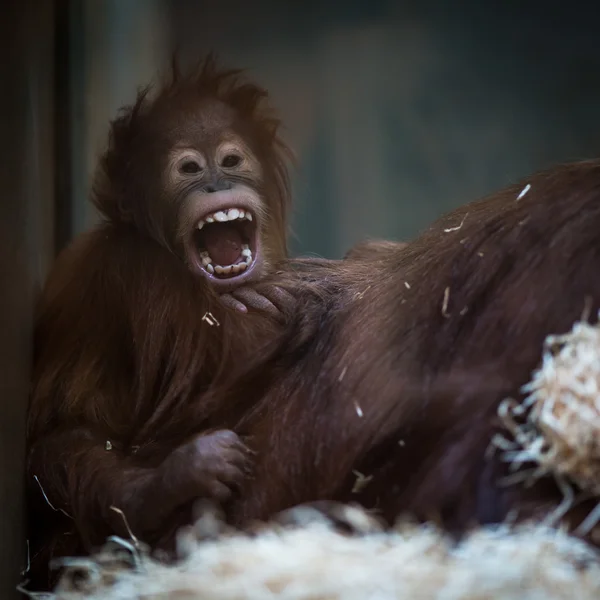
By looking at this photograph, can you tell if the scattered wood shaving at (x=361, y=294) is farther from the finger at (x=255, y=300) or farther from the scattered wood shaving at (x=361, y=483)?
the scattered wood shaving at (x=361, y=483)

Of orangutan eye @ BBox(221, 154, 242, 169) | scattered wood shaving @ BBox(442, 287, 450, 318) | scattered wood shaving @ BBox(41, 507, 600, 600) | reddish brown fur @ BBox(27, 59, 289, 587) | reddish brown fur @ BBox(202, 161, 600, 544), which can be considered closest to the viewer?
scattered wood shaving @ BBox(41, 507, 600, 600)

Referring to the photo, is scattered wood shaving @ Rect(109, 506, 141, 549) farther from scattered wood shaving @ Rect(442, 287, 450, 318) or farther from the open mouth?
scattered wood shaving @ Rect(442, 287, 450, 318)

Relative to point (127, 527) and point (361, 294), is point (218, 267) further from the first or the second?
point (127, 527)

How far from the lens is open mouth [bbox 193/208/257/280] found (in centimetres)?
184

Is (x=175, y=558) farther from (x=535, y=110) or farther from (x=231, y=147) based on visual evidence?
(x=535, y=110)

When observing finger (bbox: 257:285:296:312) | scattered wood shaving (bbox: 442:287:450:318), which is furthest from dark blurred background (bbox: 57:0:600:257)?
scattered wood shaving (bbox: 442:287:450:318)

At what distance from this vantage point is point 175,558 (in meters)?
1.61

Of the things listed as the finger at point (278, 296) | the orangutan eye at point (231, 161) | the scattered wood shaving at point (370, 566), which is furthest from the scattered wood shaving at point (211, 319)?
the scattered wood shaving at point (370, 566)

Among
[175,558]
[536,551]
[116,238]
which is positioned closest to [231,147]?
[116,238]

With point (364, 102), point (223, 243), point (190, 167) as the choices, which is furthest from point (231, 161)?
point (364, 102)

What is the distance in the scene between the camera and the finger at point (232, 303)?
5.98ft

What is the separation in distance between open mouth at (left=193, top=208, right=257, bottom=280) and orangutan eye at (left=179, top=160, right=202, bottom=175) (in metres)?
0.12

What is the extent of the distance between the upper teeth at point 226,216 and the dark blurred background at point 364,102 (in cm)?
13

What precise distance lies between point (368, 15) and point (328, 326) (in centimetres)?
75
